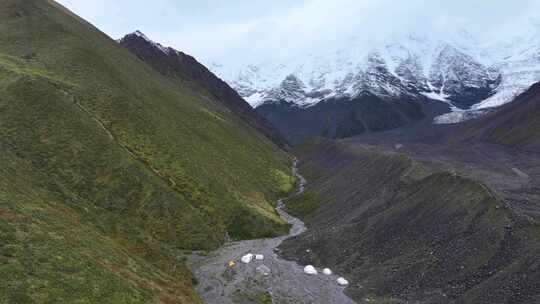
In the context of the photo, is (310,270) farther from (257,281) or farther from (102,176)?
(102,176)

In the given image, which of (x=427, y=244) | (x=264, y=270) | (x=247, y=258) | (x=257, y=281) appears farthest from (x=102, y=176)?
(x=427, y=244)

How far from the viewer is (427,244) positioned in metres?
72.5

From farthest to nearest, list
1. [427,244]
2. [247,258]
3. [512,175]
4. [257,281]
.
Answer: [512,175], [247,258], [427,244], [257,281]

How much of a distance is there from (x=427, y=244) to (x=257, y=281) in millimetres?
24579

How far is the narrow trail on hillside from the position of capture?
65.8 metres

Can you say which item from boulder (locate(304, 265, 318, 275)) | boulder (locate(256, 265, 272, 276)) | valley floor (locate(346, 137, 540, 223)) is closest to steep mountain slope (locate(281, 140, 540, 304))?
boulder (locate(304, 265, 318, 275))

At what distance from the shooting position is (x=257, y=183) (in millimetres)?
135250

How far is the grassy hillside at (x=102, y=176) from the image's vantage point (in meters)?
51.1

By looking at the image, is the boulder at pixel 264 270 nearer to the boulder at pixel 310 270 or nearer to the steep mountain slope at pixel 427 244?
the boulder at pixel 310 270

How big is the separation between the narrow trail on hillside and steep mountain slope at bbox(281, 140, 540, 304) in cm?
318

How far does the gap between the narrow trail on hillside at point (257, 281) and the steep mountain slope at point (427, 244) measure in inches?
125

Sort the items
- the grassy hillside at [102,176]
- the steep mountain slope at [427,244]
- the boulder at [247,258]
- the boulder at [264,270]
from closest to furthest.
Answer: the grassy hillside at [102,176] → the steep mountain slope at [427,244] → the boulder at [264,270] → the boulder at [247,258]

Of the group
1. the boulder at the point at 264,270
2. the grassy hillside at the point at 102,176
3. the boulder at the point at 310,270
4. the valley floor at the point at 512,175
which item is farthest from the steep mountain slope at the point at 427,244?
the grassy hillside at the point at 102,176

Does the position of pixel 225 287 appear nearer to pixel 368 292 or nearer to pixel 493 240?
pixel 368 292
